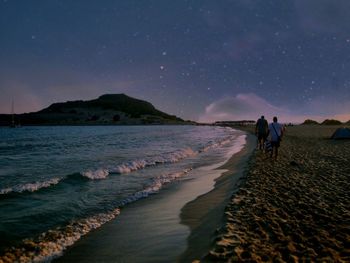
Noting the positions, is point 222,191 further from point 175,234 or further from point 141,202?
point 175,234

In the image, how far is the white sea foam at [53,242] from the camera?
5.13 metres

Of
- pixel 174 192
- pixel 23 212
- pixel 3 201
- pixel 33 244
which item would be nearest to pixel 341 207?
pixel 174 192

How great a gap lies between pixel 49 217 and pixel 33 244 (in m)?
1.89

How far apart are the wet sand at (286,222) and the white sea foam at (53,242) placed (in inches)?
119

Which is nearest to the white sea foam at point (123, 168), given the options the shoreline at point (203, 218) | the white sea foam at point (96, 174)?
the white sea foam at point (96, 174)

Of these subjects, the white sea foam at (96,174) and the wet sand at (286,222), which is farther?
the white sea foam at (96,174)

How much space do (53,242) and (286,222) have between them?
4.95 meters

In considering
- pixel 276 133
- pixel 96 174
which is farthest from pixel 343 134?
pixel 96 174

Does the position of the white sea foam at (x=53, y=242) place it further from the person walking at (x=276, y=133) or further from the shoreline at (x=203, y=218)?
the person walking at (x=276, y=133)

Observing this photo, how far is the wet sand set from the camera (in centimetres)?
446

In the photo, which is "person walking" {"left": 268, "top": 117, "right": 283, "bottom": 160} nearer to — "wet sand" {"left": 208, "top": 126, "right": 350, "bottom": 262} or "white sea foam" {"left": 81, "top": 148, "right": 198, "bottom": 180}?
"wet sand" {"left": 208, "top": 126, "right": 350, "bottom": 262}

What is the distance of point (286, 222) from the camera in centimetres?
593

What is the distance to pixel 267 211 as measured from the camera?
6621mm

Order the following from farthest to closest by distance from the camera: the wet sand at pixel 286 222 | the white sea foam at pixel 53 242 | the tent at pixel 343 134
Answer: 1. the tent at pixel 343 134
2. the white sea foam at pixel 53 242
3. the wet sand at pixel 286 222
